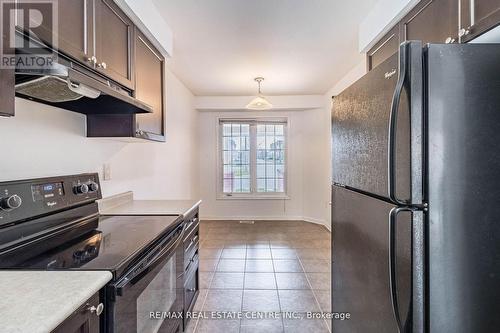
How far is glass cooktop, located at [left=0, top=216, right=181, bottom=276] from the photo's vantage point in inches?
37.3

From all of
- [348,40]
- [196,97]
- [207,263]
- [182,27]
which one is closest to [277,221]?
[207,263]

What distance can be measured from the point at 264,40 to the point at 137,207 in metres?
1.98

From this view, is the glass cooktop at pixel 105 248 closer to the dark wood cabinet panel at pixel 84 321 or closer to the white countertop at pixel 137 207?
the dark wood cabinet panel at pixel 84 321

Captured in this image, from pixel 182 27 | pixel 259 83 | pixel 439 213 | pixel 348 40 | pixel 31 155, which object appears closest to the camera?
pixel 439 213

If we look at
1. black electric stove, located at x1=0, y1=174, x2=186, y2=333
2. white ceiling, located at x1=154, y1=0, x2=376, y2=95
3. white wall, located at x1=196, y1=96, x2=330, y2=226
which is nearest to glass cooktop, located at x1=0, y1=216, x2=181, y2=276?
black electric stove, located at x1=0, y1=174, x2=186, y2=333

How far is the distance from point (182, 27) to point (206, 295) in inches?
96.1

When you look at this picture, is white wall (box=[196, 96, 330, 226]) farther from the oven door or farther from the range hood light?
the range hood light

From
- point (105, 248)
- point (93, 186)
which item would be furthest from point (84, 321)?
point (93, 186)

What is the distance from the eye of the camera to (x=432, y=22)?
1473 millimetres

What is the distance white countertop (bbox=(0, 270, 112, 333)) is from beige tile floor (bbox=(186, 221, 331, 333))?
148 centimetres

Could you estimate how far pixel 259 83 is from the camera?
4.29 metres

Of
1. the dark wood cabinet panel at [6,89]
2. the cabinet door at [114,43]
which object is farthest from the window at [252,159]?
the dark wood cabinet panel at [6,89]

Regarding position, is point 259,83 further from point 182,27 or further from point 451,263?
point 451,263

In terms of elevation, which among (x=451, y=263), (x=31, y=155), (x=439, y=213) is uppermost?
(x=31, y=155)
